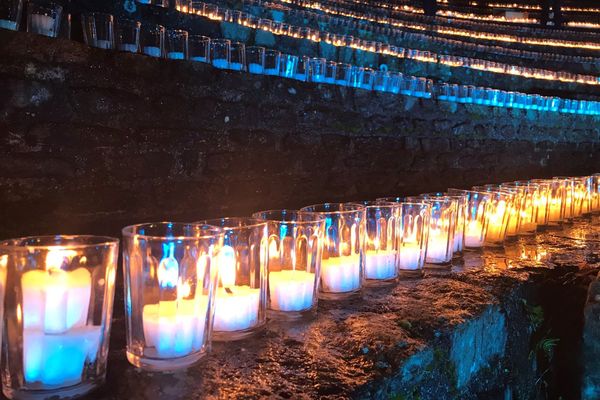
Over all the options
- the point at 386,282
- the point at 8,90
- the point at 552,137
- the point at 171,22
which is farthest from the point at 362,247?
the point at 552,137

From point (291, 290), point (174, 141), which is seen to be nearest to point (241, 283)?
point (291, 290)

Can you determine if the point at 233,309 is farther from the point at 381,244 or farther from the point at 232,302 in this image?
the point at 381,244

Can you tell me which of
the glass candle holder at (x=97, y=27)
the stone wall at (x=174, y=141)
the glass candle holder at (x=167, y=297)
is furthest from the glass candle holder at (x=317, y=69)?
the glass candle holder at (x=167, y=297)

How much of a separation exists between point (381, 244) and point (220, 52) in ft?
4.63

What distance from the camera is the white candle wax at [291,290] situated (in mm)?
1217

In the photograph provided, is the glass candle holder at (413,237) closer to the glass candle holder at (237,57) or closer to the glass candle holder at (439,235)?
the glass candle holder at (439,235)

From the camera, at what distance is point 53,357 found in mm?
792

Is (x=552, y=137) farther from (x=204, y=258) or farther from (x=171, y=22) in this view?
(x=204, y=258)

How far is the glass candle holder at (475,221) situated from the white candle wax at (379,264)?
706 millimetres

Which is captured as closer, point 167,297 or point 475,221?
point 167,297

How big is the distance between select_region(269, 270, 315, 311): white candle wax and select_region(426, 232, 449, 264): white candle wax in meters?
0.68

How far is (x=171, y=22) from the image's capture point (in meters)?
2.64

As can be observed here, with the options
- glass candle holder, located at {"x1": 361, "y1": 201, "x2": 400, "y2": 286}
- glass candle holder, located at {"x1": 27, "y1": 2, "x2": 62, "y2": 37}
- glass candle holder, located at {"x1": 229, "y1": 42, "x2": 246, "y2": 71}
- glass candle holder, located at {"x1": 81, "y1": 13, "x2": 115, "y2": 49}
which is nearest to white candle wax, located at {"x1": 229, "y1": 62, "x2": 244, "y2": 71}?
glass candle holder, located at {"x1": 229, "y1": 42, "x2": 246, "y2": 71}

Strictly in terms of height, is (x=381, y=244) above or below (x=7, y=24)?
below
